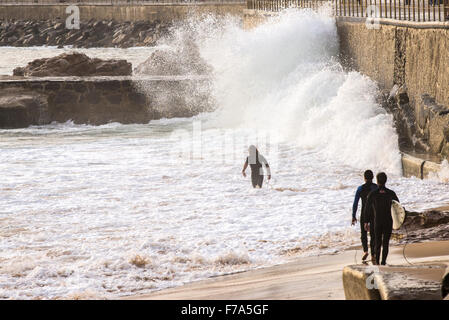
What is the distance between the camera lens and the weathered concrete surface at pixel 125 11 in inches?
2062

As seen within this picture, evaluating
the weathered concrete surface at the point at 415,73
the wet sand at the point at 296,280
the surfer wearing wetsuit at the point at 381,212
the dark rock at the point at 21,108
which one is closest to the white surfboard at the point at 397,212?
the surfer wearing wetsuit at the point at 381,212

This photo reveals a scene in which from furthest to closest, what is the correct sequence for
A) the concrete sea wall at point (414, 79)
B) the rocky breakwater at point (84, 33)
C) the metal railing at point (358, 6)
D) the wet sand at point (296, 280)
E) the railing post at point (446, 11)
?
1. the rocky breakwater at point (84, 33)
2. the metal railing at point (358, 6)
3. the railing post at point (446, 11)
4. the concrete sea wall at point (414, 79)
5. the wet sand at point (296, 280)

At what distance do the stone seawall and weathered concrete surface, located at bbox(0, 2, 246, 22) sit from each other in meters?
28.8

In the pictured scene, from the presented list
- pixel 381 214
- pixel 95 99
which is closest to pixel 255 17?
pixel 95 99

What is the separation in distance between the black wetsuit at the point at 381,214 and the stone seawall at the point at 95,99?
600 inches

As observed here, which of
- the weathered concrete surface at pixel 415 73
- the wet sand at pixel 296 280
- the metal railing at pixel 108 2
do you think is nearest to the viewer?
the wet sand at pixel 296 280

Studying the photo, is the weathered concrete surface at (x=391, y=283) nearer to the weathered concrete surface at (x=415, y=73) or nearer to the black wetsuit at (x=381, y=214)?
the black wetsuit at (x=381, y=214)

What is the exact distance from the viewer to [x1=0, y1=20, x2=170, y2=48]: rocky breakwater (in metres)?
57.4

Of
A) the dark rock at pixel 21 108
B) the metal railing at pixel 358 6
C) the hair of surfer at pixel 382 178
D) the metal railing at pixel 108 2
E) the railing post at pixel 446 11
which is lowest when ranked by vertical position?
the dark rock at pixel 21 108

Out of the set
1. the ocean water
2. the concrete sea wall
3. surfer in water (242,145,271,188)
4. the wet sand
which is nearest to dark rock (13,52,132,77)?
the ocean water

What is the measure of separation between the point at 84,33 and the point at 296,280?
5607 centimetres

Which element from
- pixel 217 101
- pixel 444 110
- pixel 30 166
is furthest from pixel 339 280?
pixel 217 101
